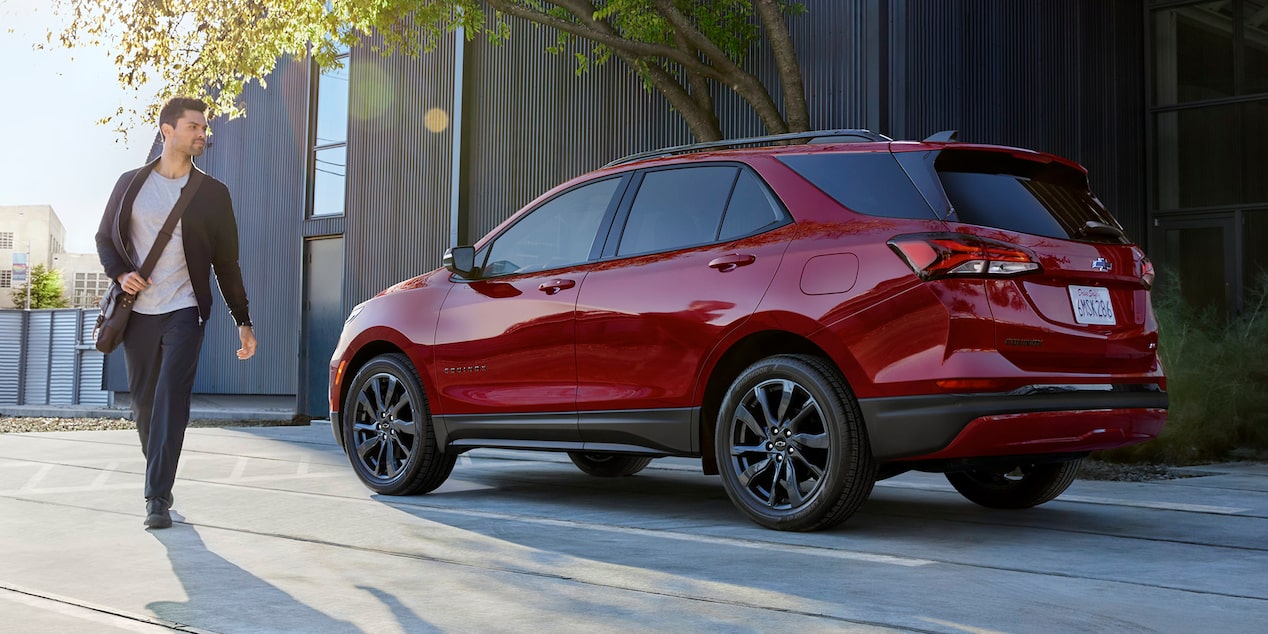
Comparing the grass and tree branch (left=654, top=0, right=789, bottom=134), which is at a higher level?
tree branch (left=654, top=0, right=789, bottom=134)

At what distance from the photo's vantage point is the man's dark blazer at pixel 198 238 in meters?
6.05

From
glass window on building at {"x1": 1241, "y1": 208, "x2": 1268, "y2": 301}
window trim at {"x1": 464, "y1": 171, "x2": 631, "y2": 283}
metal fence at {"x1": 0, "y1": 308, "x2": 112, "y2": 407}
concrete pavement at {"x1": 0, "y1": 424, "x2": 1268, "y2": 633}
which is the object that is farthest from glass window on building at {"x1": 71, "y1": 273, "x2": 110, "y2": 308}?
window trim at {"x1": 464, "y1": 171, "x2": 631, "y2": 283}

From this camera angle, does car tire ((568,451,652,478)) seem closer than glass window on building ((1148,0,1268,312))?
Yes

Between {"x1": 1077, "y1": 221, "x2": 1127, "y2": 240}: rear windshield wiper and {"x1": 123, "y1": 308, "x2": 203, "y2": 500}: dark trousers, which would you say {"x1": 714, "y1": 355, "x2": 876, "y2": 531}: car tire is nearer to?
{"x1": 1077, "y1": 221, "x2": 1127, "y2": 240}: rear windshield wiper

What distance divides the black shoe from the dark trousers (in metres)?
0.03

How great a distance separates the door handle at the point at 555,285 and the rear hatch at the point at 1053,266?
2.01 meters

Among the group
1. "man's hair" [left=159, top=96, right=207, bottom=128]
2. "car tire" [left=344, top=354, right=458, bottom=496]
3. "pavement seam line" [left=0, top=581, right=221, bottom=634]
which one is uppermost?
"man's hair" [left=159, top=96, right=207, bottom=128]

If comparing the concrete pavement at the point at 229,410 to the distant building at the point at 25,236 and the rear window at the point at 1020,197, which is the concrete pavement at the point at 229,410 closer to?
the rear window at the point at 1020,197

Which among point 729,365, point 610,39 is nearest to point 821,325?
point 729,365

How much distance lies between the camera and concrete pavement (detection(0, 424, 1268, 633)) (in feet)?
12.8

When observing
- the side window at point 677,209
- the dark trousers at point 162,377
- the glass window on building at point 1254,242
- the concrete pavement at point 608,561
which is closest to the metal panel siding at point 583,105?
the concrete pavement at point 608,561

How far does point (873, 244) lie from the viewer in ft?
17.2

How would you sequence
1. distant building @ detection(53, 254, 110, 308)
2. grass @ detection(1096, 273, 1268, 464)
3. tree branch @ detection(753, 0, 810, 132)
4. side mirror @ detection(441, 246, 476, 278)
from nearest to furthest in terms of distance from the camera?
side mirror @ detection(441, 246, 476, 278), grass @ detection(1096, 273, 1268, 464), tree branch @ detection(753, 0, 810, 132), distant building @ detection(53, 254, 110, 308)

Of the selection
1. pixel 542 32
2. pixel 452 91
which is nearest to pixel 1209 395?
pixel 542 32
